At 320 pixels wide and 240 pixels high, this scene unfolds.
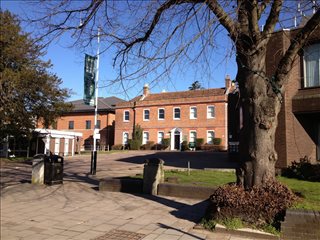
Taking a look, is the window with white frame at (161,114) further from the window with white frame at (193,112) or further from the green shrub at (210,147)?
the green shrub at (210,147)

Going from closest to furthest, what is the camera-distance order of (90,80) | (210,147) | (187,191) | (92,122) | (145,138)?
(187,191) → (90,80) → (210,147) → (145,138) → (92,122)

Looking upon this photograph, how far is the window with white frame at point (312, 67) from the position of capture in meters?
16.9

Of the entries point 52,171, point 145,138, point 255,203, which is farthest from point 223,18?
point 145,138

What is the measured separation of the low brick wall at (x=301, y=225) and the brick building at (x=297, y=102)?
10.3m

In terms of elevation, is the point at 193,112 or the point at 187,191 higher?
the point at 193,112

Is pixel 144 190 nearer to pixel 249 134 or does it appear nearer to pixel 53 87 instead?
pixel 249 134

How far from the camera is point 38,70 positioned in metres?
32.6

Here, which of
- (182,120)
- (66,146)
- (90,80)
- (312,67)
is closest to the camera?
(312,67)

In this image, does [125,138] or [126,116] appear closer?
[125,138]

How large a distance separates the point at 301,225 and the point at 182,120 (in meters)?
45.9

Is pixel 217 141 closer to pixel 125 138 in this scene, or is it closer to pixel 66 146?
pixel 125 138

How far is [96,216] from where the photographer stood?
30.8 feet

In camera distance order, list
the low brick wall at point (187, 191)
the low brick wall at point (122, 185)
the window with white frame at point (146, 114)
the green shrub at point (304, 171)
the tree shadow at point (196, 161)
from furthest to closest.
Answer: the window with white frame at point (146, 114)
the tree shadow at point (196, 161)
the green shrub at point (304, 171)
the low brick wall at point (122, 185)
the low brick wall at point (187, 191)

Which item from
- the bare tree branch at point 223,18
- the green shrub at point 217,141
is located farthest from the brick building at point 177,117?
the bare tree branch at point 223,18
